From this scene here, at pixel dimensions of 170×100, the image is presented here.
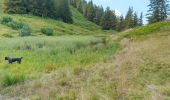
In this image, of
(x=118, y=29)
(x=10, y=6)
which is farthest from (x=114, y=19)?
(x=10, y=6)

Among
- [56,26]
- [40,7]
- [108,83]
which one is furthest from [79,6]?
[108,83]

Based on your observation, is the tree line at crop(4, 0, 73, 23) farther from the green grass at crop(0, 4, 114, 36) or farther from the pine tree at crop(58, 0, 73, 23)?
the green grass at crop(0, 4, 114, 36)

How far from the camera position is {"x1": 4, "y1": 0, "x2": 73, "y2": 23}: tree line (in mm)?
105312

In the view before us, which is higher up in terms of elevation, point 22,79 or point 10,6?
point 10,6

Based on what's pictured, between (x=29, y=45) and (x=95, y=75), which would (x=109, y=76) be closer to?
(x=95, y=75)

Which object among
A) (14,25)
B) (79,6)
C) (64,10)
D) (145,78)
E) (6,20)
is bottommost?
(145,78)

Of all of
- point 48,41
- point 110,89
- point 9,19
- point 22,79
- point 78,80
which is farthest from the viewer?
point 9,19

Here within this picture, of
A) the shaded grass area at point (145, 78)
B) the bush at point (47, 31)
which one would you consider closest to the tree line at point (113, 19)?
the bush at point (47, 31)

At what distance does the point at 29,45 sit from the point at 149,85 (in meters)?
21.5

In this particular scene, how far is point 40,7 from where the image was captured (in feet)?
358

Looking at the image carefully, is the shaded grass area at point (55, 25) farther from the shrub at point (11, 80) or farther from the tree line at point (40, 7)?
the shrub at point (11, 80)

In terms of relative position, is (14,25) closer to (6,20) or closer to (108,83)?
(6,20)

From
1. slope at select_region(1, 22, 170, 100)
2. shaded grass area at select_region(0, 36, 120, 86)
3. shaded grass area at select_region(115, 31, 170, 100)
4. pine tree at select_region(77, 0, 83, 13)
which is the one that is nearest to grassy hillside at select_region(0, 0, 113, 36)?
pine tree at select_region(77, 0, 83, 13)

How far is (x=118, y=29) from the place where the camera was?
11819cm
